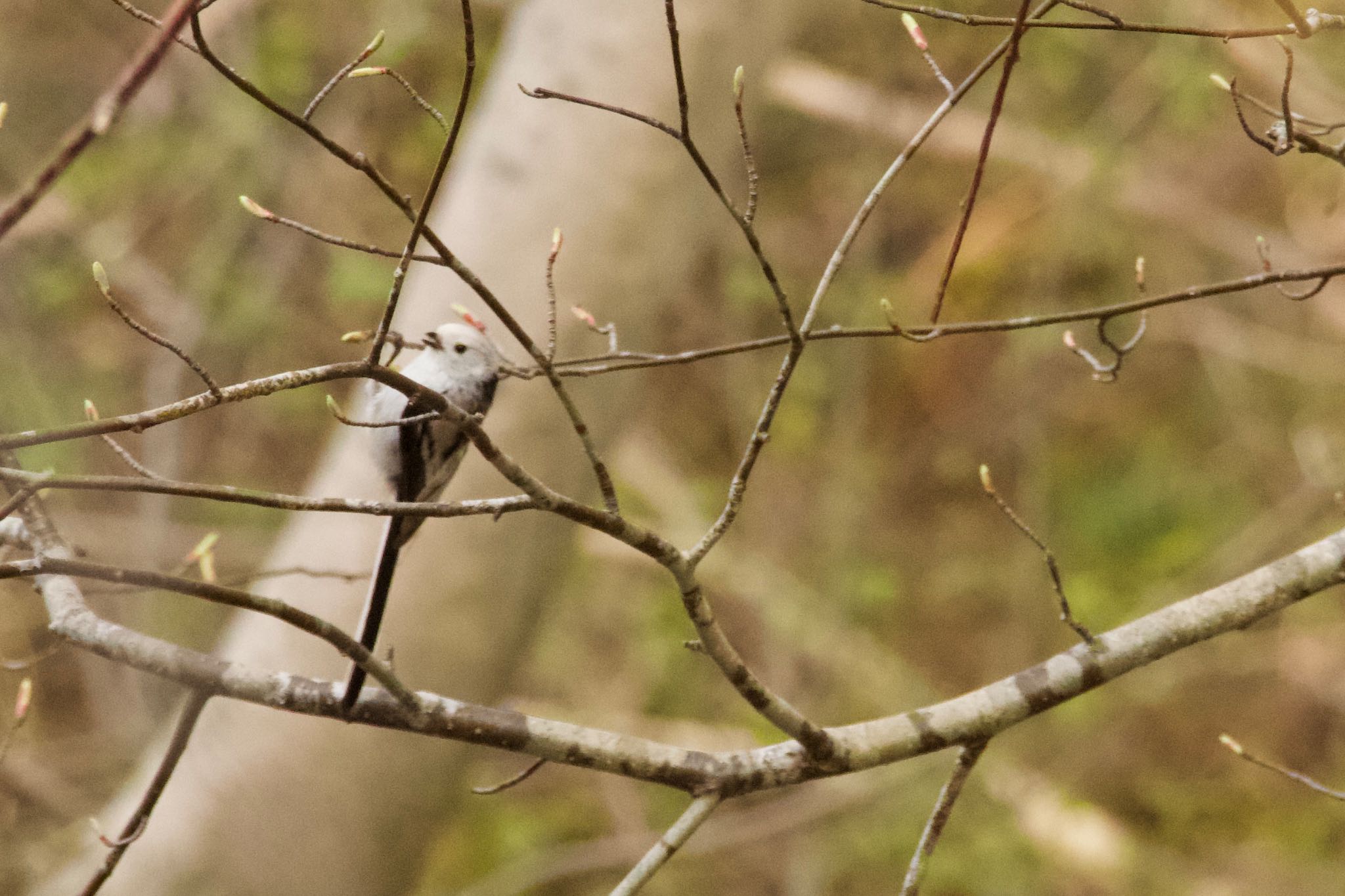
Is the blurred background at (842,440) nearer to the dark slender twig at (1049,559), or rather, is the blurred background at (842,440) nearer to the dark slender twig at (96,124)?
the dark slender twig at (1049,559)

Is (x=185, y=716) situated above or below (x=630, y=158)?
below

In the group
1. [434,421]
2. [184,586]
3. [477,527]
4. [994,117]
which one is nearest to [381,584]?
[434,421]

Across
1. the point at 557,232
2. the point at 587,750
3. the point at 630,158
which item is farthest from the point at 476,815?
the point at 557,232

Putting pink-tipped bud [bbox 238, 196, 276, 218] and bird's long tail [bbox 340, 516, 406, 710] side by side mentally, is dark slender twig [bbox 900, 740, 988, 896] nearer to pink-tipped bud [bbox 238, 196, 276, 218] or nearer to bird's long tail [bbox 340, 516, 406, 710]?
bird's long tail [bbox 340, 516, 406, 710]

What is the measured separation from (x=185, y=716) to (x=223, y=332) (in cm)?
278

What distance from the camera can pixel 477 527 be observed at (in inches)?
83.0

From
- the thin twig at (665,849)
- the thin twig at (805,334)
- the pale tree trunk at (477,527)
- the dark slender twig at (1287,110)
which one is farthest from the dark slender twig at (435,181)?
the pale tree trunk at (477,527)

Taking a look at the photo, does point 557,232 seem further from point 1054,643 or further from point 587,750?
point 1054,643

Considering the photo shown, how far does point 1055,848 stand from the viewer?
11.6ft

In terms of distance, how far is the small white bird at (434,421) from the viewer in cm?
A: 120

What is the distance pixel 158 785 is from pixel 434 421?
1.47 ft

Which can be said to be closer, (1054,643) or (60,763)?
(60,763)

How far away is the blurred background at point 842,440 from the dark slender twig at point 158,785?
200cm

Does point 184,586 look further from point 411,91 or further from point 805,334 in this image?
point 805,334
